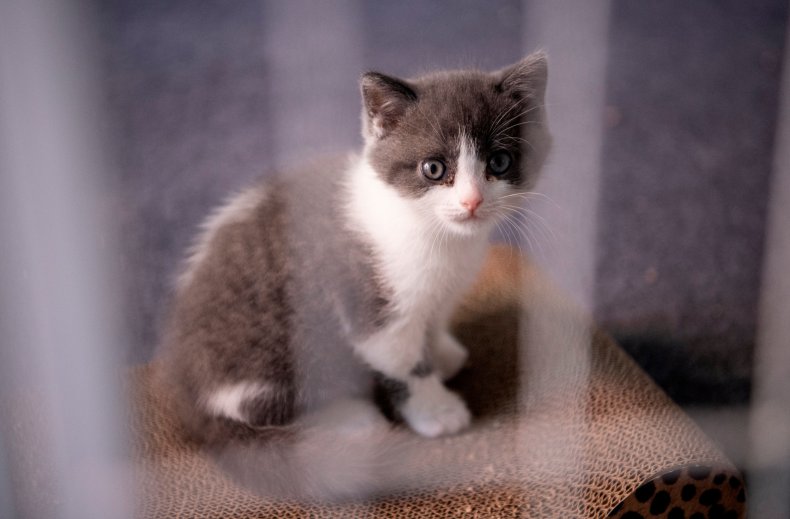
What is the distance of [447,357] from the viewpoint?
138 cm

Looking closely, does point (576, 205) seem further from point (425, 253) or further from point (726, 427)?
point (726, 427)

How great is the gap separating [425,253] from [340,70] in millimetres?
316

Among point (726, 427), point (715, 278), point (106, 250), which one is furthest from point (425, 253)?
point (715, 278)

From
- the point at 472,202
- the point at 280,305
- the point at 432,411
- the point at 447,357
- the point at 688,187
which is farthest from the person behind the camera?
the point at 688,187

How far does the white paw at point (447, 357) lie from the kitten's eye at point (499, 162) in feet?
1.31

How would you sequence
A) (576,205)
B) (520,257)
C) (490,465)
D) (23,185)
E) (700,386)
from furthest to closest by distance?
(520,257) → (700,386) → (576,205) → (490,465) → (23,185)

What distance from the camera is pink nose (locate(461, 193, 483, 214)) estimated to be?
39.7 inches

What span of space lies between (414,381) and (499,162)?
42cm

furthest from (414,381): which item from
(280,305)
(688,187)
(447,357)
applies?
(688,187)

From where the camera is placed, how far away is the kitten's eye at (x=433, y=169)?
3.44 ft

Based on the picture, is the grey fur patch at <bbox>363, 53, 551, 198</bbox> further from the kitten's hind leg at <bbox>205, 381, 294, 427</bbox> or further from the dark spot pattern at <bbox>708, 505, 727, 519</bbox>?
the dark spot pattern at <bbox>708, 505, 727, 519</bbox>

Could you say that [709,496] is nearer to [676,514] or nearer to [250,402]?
[676,514]

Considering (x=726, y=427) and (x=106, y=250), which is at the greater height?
(x=106, y=250)

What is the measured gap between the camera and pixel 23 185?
0.93m
